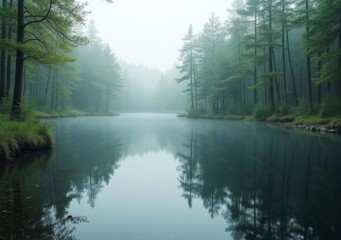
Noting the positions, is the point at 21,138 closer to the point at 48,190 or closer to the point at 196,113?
the point at 48,190

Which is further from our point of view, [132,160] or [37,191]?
[132,160]

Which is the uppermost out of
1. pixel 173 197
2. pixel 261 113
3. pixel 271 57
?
pixel 271 57

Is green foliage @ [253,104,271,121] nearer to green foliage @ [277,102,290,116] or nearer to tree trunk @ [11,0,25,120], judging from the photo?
green foliage @ [277,102,290,116]

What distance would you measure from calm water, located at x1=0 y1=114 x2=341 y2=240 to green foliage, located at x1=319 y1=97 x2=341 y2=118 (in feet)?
37.2

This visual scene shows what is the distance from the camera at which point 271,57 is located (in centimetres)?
3095

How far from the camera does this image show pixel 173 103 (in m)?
107

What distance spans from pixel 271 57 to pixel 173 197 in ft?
94.3

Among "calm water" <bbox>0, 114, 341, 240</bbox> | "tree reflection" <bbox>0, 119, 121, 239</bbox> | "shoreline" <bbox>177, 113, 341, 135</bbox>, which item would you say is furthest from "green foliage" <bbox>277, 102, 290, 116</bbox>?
"tree reflection" <bbox>0, 119, 121, 239</bbox>

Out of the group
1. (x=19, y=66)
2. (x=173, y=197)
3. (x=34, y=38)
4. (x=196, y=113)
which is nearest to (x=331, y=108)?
(x=173, y=197)

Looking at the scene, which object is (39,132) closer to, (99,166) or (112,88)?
(99,166)

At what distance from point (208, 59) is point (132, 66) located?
125913mm

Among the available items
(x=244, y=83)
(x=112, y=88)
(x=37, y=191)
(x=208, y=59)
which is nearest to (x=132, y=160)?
(x=37, y=191)

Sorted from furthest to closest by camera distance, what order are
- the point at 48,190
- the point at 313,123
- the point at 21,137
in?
the point at 313,123
the point at 21,137
the point at 48,190

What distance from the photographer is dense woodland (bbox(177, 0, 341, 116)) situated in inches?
809
